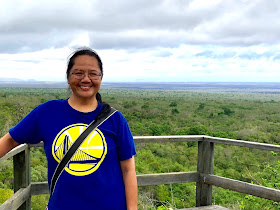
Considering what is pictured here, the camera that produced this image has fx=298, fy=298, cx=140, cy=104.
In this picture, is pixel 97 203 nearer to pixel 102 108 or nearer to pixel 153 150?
pixel 102 108

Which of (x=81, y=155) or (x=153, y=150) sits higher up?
(x=81, y=155)

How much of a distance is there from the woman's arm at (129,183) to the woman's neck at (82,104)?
1.00 feet

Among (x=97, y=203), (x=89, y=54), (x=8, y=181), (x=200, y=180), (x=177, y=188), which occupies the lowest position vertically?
(x=177, y=188)

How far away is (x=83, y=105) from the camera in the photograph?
4.70ft

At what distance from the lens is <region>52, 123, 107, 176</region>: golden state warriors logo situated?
130cm

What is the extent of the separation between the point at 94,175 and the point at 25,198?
42.4 inches

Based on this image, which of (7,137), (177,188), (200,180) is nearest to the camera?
(7,137)

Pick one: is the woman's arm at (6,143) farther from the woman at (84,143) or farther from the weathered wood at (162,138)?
the weathered wood at (162,138)

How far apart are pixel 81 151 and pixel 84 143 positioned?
0.04m

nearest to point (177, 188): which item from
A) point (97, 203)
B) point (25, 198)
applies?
point (25, 198)

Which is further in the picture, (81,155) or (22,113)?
(22,113)

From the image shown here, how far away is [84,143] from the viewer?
130cm

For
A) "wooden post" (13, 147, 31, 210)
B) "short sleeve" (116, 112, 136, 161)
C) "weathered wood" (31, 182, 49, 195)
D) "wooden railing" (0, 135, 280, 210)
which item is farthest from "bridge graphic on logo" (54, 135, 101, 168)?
"weathered wood" (31, 182, 49, 195)

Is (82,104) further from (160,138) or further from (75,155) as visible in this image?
(160,138)
